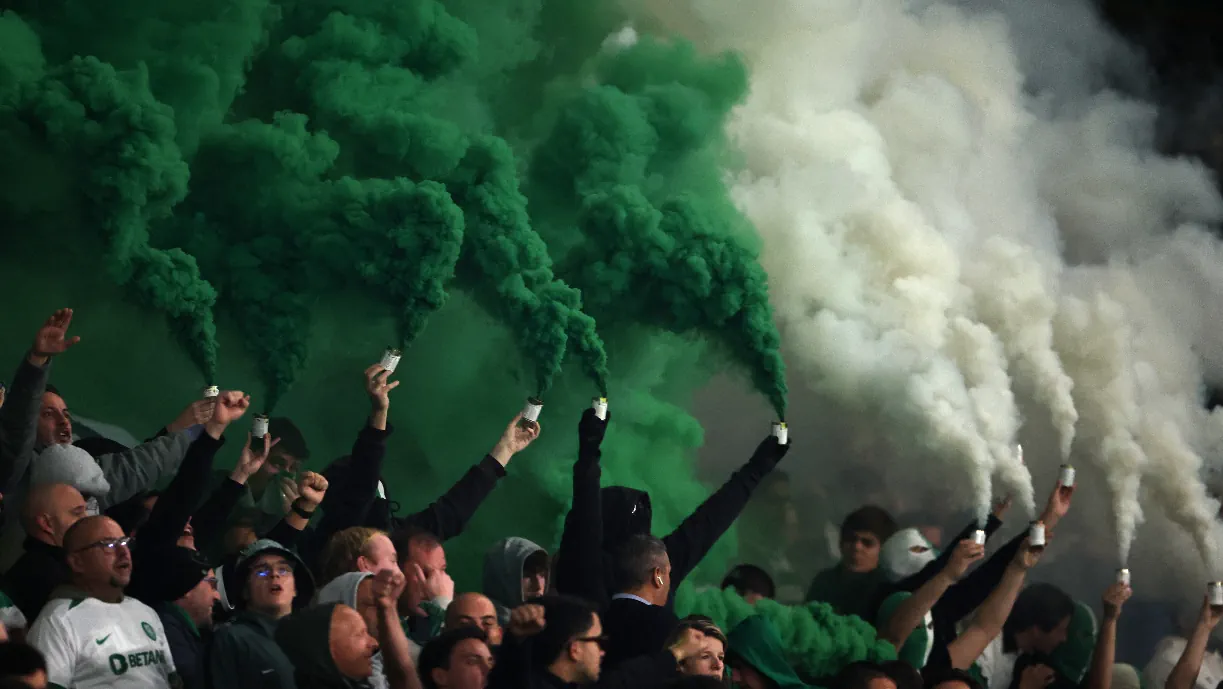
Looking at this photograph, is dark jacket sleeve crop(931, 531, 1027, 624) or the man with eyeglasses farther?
dark jacket sleeve crop(931, 531, 1027, 624)

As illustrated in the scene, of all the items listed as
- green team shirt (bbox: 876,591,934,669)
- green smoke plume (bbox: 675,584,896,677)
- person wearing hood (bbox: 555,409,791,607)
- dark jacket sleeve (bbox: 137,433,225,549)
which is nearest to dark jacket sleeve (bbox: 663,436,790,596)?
person wearing hood (bbox: 555,409,791,607)

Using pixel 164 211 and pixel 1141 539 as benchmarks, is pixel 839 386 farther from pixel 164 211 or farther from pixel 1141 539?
pixel 164 211

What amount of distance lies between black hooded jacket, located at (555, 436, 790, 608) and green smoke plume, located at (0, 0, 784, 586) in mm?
2143

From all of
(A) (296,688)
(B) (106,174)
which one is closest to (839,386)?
(B) (106,174)

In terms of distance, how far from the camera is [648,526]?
20.1 feet

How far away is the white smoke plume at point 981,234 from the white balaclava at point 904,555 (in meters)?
2.14

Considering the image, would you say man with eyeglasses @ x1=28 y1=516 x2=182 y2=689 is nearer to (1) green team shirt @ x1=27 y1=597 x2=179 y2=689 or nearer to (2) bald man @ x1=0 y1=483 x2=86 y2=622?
(1) green team shirt @ x1=27 y1=597 x2=179 y2=689

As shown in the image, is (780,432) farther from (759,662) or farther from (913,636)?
(759,662)

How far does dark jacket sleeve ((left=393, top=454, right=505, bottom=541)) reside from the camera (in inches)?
233

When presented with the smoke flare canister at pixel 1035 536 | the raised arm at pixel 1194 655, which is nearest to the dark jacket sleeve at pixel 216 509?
the smoke flare canister at pixel 1035 536

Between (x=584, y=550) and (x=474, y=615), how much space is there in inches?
39.3

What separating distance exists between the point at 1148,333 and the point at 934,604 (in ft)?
15.3

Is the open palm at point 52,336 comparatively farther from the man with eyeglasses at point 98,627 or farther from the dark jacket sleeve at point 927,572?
the dark jacket sleeve at point 927,572

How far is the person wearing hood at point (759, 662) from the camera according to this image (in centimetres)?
532
